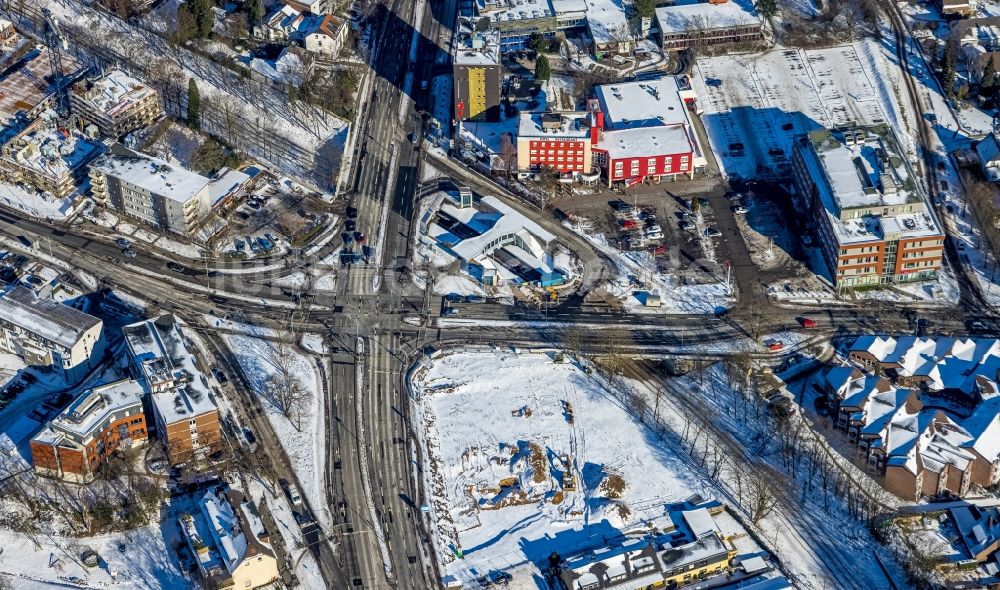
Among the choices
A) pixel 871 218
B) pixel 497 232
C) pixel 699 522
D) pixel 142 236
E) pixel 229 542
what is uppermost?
pixel 871 218

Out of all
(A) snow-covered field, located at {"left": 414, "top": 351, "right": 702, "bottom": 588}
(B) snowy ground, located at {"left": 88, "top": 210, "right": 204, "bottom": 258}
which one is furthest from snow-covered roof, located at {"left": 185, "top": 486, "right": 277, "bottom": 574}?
(B) snowy ground, located at {"left": 88, "top": 210, "right": 204, "bottom": 258}

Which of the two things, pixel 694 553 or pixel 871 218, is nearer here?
pixel 694 553

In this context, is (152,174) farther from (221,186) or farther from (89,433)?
(89,433)

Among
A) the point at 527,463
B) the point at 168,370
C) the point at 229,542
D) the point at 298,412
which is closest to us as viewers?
the point at 229,542

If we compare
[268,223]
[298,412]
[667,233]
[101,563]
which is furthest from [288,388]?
[667,233]

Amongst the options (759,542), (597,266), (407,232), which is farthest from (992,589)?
(407,232)

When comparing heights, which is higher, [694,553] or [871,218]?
[871,218]
